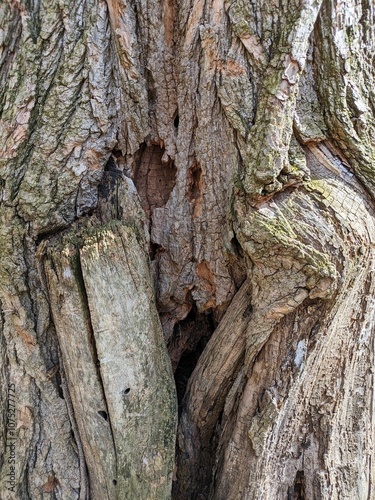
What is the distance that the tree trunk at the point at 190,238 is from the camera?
5.16 feet

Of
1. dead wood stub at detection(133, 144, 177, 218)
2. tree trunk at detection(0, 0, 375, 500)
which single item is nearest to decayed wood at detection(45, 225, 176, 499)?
tree trunk at detection(0, 0, 375, 500)

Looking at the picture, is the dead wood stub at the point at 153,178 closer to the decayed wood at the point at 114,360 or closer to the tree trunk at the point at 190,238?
the tree trunk at the point at 190,238

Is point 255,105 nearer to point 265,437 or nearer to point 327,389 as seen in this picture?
point 327,389

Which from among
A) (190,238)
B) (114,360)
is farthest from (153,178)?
(114,360)

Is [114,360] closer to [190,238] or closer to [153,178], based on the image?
[190,238]

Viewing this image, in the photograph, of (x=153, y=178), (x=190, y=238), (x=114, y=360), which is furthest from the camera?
(x=153, y=178)

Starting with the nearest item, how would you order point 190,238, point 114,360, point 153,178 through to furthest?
point 114,360 < point 190,238 < point 153,178

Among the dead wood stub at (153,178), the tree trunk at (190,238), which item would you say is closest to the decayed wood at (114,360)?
the tree trunk at (190,238)

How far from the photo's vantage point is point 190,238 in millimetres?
1813

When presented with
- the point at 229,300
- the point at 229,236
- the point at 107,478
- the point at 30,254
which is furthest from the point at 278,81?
the point at 107,478

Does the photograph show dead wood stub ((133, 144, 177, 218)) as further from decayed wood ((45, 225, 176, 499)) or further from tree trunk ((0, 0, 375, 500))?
decayed wood ((45, 225, 176, 499))

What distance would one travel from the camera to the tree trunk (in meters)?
1.57

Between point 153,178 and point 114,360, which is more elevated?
point 153,178

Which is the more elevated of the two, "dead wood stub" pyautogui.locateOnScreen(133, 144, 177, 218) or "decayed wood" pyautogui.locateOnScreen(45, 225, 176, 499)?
"dead wood stub" pyautogui.locateOnScreen(133, 144, 177, 218)
